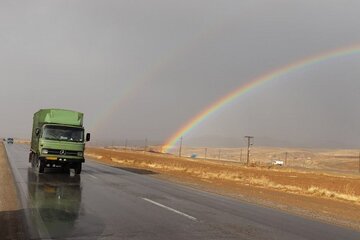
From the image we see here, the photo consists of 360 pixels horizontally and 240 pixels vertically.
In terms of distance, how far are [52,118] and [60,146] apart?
6.12ft

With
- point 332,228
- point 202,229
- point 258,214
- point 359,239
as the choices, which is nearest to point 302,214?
point 258,214

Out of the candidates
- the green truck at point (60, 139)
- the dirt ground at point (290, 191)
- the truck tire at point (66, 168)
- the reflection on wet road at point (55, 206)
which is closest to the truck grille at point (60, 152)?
the green truck at point (60, 139)

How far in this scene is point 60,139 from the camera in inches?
971

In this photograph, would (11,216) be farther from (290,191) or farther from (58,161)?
(290,191)

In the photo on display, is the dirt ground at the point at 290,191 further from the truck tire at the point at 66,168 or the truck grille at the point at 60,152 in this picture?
the truck grille at the point at 60,152

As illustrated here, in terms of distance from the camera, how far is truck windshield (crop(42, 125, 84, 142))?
24.7 metres

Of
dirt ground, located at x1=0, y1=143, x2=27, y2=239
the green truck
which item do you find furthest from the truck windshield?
dirt ground, located at x1=0, y1=143, x2=27, y2=239

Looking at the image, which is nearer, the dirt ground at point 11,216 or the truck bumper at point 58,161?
the dirt ground at point 11,216

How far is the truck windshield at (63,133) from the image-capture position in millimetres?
24688

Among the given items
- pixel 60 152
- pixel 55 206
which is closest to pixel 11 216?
pixel 55 206

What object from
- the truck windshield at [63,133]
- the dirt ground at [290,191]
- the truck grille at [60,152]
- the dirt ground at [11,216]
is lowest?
the dirt ground at [290,191]

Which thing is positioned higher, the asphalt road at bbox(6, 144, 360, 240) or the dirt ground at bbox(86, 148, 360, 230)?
the asphalt road at bbox(6, 144, 360, 240)

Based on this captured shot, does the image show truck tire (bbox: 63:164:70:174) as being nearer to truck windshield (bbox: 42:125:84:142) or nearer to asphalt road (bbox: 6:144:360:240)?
truck windshield (bbox: 42:125:84:142)

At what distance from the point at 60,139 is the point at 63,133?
451 millimetres
